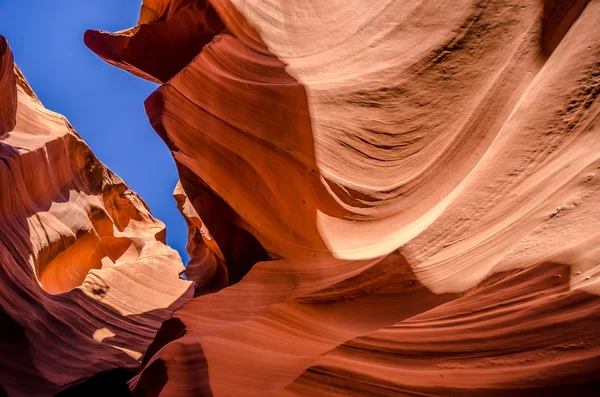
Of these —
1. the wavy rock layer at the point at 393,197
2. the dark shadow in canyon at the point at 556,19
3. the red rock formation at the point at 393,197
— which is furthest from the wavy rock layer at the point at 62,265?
the dark shadow in canyon at the point at 556,19

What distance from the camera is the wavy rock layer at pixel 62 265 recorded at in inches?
209

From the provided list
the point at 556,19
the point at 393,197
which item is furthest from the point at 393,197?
the point at 556,19

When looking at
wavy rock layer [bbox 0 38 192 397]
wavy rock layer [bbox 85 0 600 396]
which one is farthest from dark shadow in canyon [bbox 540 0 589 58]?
wavy rock layer [bbox 0 38 192 397]

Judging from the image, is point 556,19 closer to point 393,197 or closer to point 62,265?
point 393,197

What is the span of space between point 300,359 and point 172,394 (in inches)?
38.0

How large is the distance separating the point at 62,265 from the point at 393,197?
25.0 ft

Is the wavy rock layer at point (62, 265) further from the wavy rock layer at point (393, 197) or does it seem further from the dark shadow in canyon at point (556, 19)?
the dark shadow in canyon at point (556, 19)

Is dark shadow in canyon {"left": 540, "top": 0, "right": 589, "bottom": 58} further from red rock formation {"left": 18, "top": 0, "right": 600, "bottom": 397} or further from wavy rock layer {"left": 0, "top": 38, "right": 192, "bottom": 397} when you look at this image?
wavy rock layer {"left": 0, "top": 38, "right": 192, "bottom": 397}

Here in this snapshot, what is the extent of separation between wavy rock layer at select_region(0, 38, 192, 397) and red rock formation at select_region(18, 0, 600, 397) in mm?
1785

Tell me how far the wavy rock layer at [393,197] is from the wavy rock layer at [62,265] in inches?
→ 79.6

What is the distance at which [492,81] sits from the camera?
4203 millimetres

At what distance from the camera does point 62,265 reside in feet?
30.3

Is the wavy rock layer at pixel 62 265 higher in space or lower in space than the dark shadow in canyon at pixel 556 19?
lower

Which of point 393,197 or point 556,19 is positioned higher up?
point 556,19
